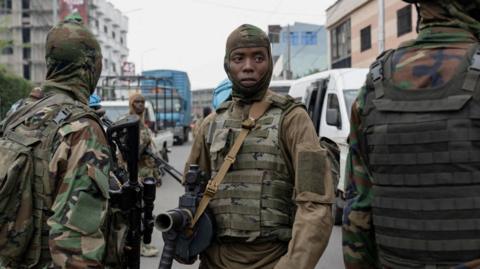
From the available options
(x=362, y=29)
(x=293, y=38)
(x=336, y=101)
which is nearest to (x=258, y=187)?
(x=336, y=101)

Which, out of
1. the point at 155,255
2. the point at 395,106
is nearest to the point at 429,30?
the point at 395,106

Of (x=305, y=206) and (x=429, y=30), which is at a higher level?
(x=429, y=30)

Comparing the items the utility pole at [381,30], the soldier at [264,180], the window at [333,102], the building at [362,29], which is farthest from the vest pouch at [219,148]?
the building at [362,29]

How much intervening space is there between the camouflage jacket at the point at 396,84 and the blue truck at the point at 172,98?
20949 millimetres

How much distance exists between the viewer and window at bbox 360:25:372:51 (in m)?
27.8

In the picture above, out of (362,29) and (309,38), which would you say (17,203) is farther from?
(309,38)

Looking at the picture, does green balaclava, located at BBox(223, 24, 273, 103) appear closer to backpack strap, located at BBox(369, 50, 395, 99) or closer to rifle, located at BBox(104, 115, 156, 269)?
rifle, located at BBox(104, 115, 156, 269)

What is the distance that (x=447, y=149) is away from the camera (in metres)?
1.92

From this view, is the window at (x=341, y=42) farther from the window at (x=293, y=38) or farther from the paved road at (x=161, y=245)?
the window at (x=293, y=38)

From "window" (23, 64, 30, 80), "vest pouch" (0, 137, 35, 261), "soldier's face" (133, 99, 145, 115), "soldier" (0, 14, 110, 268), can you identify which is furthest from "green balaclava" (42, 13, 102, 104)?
"window" (23, 64, 30, 80)

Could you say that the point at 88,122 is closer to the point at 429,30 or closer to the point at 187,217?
the point at 187,217

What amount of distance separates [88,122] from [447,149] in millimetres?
1319

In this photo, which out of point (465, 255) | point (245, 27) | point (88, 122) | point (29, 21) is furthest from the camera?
point (29, 21)

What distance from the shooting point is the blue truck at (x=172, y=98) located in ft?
79.9
